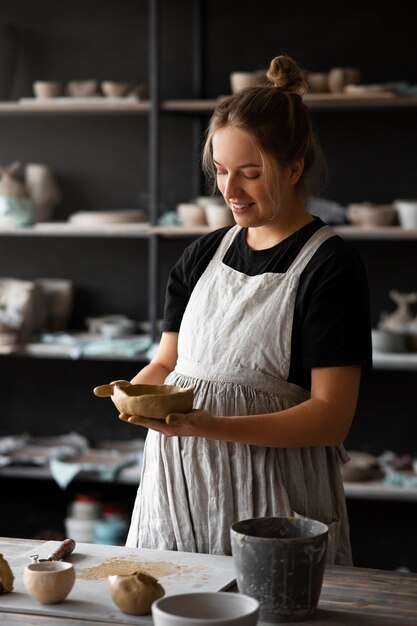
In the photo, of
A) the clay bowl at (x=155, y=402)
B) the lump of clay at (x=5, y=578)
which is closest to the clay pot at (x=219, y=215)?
the clay bowl at (x=155, y=402)

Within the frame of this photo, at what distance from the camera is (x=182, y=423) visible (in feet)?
5.78

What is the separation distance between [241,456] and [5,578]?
552 millimetres

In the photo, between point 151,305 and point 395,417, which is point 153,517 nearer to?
point 151,305

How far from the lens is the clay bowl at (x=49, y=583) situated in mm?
1523

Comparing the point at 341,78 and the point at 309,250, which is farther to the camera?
the point at 341,78

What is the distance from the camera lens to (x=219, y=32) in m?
4.20

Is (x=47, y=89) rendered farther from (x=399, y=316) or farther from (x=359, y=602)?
(x=359, y=602)

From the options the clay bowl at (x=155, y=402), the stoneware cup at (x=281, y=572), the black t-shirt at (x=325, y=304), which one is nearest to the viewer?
the stoneware cup at (x=281, y=572)

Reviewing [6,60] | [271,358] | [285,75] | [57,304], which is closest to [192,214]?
[57,304]

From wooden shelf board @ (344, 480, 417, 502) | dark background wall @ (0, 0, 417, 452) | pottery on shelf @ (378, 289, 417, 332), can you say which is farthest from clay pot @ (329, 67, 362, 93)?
wooden shelf board @ (344, 480, 417, 502)

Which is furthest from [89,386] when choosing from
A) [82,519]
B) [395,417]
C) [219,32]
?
[219,32]

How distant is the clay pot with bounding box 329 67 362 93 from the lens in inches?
150

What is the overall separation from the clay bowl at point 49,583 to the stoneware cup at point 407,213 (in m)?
2.49

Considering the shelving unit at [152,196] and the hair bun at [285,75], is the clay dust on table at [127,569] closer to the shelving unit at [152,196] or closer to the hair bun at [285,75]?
the hair bun at [285,75]
